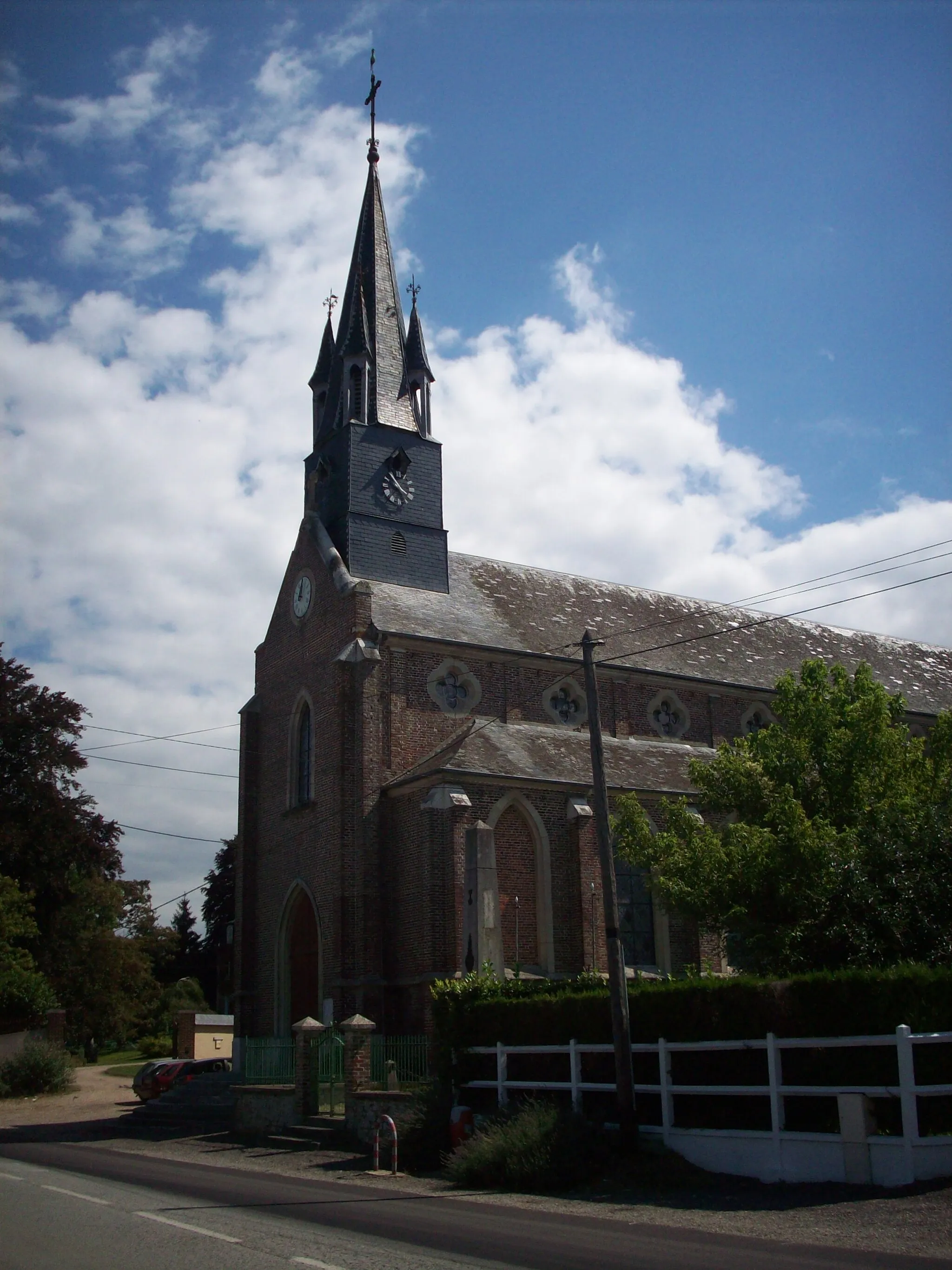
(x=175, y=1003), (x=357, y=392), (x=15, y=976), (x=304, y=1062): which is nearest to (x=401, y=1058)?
(x=304, y=1062)

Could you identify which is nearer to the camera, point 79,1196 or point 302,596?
point 79,1196

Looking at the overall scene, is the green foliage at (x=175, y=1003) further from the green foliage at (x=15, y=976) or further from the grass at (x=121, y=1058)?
the green foliage at (x=15, y=976)

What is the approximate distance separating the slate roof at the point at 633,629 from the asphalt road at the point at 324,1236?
16.4m

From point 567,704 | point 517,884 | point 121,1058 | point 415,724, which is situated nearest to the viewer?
point 517,884

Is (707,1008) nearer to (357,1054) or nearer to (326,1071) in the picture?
(357,1054)

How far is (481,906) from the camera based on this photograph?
21.9m

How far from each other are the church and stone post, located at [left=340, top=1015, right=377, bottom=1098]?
282cm

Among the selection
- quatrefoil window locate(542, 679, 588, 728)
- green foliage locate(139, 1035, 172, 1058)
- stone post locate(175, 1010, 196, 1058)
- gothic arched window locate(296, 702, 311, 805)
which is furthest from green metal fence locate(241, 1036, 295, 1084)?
green foliage locate(139, 1035, 172, 1058)

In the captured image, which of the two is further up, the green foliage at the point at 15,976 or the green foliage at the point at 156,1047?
the green foliage at the point at 15,976

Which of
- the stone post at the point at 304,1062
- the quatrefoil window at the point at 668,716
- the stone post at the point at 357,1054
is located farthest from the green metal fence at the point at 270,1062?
the quatrefoil window at the point at 668,716

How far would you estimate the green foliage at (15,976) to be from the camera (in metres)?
33.7

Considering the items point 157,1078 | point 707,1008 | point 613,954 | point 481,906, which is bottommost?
point 157,1078

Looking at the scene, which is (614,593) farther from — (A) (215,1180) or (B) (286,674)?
(A) (215,1180)

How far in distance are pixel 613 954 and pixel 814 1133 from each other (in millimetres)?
3332
